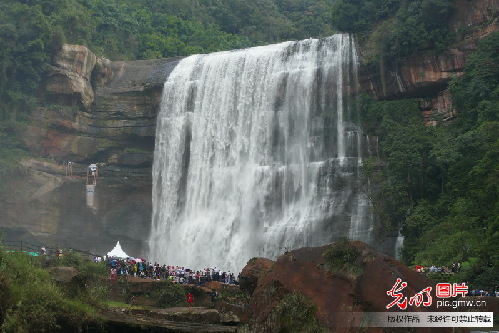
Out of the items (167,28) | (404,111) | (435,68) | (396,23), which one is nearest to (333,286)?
(404,111)

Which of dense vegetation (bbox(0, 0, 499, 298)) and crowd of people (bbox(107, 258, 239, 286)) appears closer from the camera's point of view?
dense vegetation (bbox(0, 0, 499, 298))

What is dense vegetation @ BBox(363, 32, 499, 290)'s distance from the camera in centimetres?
2853

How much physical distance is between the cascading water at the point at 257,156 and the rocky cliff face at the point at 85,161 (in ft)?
4.04

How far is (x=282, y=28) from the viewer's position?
63125 mm

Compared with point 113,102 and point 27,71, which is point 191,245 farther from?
point 27,71

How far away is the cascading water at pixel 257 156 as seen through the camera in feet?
121

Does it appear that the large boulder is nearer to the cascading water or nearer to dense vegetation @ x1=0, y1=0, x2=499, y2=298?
dense vegetation @ x1=0, y1=0, x2=499, y2=298

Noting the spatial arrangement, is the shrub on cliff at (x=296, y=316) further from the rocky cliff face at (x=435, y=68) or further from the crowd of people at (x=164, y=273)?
the rocky cliff face at (x=435, y=68)

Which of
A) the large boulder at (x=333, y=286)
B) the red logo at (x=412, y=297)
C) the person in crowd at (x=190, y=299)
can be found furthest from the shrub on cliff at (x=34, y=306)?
the person in crowd at (x=190, y=299)

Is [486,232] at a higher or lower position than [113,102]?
lower

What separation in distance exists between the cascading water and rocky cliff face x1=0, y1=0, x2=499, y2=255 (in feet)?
4.04

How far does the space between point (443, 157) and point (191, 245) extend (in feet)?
48.8

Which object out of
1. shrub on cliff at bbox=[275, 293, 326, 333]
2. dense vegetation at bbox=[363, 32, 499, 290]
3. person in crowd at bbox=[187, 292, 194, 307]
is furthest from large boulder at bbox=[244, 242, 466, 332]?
dense vegetation at bbox=[363, 32, 499, 290]

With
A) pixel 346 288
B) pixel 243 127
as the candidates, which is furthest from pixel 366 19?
pixel 346 288
